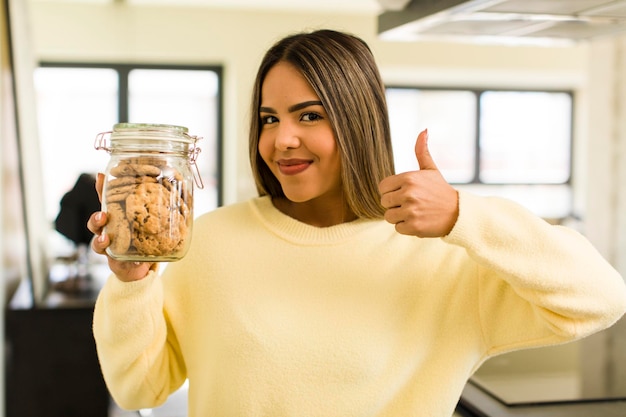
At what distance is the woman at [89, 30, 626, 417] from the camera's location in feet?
3.91

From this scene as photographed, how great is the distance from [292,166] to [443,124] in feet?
19.9

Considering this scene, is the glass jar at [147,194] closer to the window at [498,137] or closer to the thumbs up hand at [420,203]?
the thumbs up hand at [420,203]

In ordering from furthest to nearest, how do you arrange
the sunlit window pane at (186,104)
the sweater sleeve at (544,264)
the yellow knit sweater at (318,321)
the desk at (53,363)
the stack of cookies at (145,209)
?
1. the sunlit window pane at (186,104)
2. the desk at (53,363)
3. the yellow knit sweater at (318,321)
4. the sweater sleeve at (544,264)
5. the stack of cookies at (145,209)

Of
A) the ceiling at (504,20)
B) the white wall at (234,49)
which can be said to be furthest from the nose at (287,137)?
the white wall at (234,49)

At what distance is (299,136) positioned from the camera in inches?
46.8

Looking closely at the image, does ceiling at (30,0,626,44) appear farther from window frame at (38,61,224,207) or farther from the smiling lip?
window frame at (38,61,224,207)

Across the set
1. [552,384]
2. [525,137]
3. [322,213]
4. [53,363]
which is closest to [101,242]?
[322,213]

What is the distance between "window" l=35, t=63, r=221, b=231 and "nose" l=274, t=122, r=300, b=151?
5.00 meters

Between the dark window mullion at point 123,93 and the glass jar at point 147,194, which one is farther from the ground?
the dark window mullion at point 123,93

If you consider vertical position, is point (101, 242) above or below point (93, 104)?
below

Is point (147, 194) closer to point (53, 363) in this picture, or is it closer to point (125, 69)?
point (53, 363)

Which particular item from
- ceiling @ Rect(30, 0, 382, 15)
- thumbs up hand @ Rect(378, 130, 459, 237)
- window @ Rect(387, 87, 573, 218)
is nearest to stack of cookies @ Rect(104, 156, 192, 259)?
thumbs up hand @ Rect(378, 130, 459, 237)

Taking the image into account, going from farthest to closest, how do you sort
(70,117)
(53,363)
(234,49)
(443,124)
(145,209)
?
1. (443,124)
2. (70,117)
3. (234,49)
4. (53,363)
5. (145,209)

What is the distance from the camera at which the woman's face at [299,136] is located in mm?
1196
